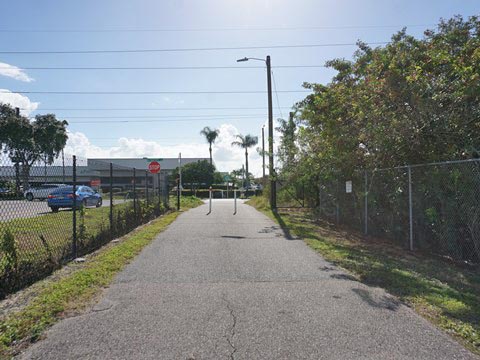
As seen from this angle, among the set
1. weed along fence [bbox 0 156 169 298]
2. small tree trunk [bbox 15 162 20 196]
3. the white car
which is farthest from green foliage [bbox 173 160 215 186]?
small tree trunk [bbox 15 162 20 196]

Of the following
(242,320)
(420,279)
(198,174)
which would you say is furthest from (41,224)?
(198,174)

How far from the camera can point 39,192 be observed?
22.0 ft

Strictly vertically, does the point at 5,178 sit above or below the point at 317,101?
below

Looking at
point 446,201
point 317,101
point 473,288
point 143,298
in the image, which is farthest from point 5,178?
point 317,101

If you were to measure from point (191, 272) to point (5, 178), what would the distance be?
3.21 m

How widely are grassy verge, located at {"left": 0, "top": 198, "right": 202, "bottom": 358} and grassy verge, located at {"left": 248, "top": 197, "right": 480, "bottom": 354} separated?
4.24m

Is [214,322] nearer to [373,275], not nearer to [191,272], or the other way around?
[191,272]

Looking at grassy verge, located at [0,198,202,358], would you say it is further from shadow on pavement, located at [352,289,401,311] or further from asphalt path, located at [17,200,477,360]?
shadow on pavement, located at [352,289,401,311]

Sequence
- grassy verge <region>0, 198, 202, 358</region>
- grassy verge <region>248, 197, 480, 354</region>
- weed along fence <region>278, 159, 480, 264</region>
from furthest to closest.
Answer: weed along fence <region>278, 159, 480, 264</region> → grassy verge <region>248, 197, 480, 354</region> → grassy verge <region>0, 198, 202, 358</region>

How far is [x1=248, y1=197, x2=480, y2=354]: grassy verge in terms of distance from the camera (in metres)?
4.43

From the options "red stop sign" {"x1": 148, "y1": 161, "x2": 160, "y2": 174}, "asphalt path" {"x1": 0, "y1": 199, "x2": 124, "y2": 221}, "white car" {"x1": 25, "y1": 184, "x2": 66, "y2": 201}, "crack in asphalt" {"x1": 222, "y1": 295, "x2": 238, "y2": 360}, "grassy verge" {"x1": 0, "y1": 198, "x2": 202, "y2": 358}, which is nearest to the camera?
"crack in asphalt" {"x1": 222, "y1": 295, "x2": 238, "y2": 360}

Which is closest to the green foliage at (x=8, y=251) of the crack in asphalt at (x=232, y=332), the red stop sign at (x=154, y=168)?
the crack in asphalt at (x=232, y=332)

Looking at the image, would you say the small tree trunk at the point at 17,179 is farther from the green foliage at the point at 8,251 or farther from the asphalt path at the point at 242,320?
the asphalt path at the point at 242,320

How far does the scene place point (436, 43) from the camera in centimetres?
1018
